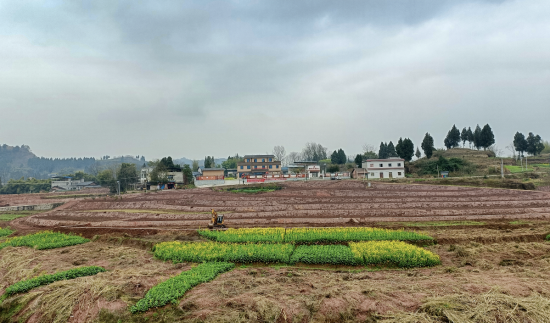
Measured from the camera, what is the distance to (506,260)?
1325 centimetres

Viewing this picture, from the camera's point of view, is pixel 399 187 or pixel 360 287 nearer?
pixel 360 287

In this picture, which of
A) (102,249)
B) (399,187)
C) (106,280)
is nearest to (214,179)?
(399,187)

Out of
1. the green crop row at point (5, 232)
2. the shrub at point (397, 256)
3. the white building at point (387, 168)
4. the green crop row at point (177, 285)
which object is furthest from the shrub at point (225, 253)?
the white building at point (387, 168)

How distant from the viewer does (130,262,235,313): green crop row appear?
9.38 meters

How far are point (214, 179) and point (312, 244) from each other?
55.6 meters

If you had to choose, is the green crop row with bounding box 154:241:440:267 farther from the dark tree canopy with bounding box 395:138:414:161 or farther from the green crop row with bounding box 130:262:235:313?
the dark tree canopy with bounding box 395:138:414:161

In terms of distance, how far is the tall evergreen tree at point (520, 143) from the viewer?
80.1 metres

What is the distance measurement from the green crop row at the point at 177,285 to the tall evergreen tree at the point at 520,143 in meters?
99.2

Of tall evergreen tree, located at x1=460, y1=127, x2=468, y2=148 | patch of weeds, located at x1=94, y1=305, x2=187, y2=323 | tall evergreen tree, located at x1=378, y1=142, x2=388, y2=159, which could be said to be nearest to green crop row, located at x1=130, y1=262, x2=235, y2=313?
patch of weeds, located at x1=94, y1=305, x2=187, y2=323

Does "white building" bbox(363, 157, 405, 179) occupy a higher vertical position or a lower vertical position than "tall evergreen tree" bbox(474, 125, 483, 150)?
lower

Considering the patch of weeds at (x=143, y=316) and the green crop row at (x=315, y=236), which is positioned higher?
the green crop row at (x=315, y=236)

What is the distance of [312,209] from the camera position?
31016 millimetres

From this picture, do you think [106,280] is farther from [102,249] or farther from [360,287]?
[360,287]

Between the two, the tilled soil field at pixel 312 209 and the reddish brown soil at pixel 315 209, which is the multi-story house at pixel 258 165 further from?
the tilled soil field at pixel 312 209
